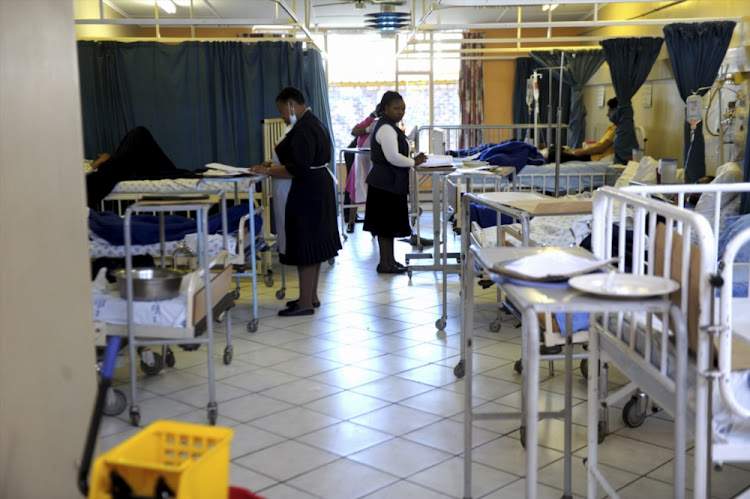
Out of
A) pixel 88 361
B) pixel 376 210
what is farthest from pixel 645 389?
pixel 376 210

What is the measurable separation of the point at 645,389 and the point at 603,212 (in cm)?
62

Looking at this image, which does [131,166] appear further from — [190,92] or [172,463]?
[172,463]

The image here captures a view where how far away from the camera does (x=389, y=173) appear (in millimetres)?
6473

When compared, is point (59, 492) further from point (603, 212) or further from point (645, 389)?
point (603, 212)

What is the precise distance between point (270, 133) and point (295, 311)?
99.7 inches

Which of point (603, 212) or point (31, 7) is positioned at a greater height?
point (31, 7)

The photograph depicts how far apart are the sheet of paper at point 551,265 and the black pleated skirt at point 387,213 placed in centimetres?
428

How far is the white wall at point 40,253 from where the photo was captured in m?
2.08

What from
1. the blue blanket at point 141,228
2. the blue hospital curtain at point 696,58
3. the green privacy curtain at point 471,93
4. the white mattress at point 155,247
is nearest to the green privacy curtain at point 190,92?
the blue blanket at point 141,228

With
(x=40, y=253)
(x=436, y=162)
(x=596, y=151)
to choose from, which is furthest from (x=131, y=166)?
(x=40, y=253)

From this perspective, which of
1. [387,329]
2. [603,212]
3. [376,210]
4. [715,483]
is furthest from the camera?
[376,210]

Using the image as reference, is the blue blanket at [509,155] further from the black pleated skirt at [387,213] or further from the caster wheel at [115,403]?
the caster wheel at [115,403]

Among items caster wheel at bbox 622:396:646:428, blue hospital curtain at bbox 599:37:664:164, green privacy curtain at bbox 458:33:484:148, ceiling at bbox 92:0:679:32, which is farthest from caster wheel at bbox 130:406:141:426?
green privacy curtain at bbox 458:33:484:148

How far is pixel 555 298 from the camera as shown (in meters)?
1.94
